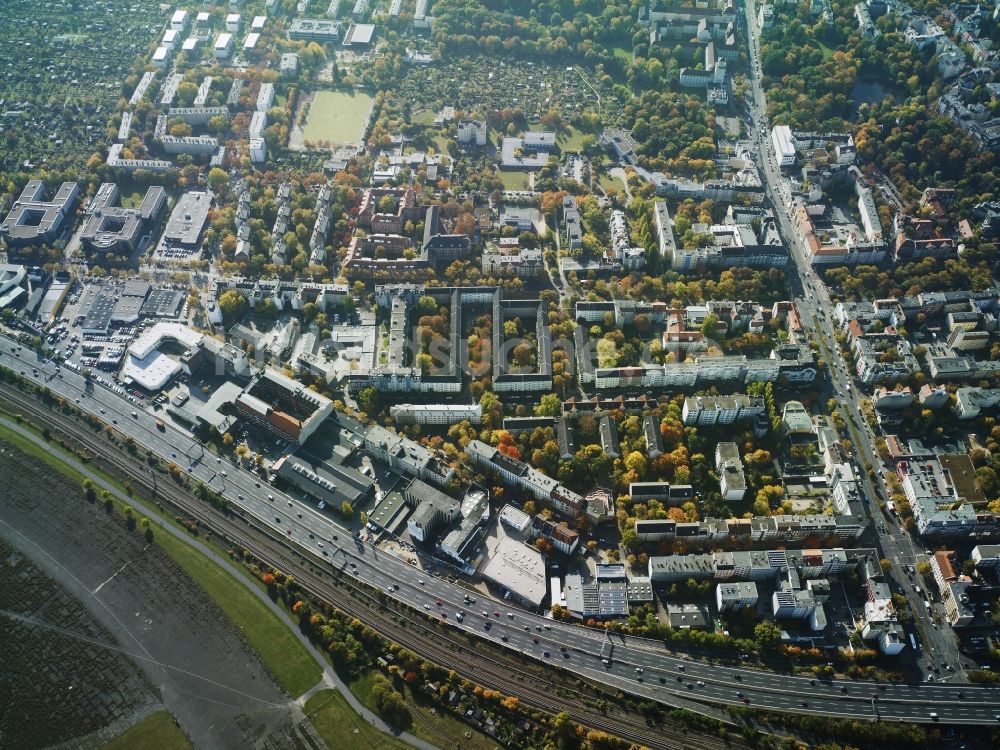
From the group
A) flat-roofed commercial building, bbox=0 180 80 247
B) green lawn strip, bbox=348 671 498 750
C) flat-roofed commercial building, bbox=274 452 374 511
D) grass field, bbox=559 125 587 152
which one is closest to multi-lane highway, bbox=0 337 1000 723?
flat-roofed commercial building, bbox=274 452 374 511

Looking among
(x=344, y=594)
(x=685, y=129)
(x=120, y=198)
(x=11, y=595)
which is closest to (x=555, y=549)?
(x=344, y=594)

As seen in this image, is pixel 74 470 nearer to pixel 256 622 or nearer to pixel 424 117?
pixel 256 622

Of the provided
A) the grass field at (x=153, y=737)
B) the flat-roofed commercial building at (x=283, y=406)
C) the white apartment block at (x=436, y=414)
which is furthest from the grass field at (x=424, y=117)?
the grass field at (x=153, y=737)

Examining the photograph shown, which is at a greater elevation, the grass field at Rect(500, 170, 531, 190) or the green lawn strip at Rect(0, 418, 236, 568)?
the grass field at Rect(500, 170, 531, 190)

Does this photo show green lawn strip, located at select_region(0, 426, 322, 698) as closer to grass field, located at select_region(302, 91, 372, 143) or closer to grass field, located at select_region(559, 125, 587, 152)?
grass field, located at select_region(302, 91, 372, 143)

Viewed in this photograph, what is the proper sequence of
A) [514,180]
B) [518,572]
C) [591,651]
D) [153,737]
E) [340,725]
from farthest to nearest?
[514,180]
[518,572]
[591,651]
[340,725]
[153,737]

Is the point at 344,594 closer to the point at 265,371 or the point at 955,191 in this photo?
the point at 265,371

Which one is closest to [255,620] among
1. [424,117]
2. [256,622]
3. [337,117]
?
[256,622]
